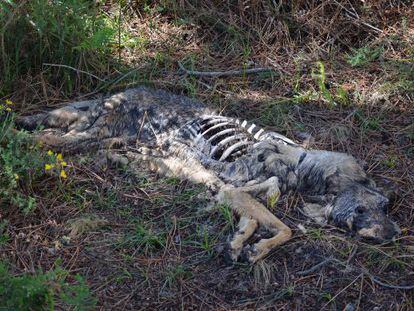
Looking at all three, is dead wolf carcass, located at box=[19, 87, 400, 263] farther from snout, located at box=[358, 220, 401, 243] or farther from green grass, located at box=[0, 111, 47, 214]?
green grass, located at box=[0, 111, 47, 214]

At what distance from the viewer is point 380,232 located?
4.12 meters

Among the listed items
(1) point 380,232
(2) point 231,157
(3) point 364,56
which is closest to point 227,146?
(2) point 231,157

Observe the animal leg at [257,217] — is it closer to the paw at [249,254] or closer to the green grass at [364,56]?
the paw at [249,254]

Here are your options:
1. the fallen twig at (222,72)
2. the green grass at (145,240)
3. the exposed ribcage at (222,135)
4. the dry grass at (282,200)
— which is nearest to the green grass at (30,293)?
the dry grass at (282,200)

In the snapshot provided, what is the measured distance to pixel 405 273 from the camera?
13.0 ft

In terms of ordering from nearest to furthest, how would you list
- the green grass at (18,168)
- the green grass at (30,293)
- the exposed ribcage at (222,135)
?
the green grass at (30,293) → the green grass at (18,168) → the exposed ribcage at (222,135)

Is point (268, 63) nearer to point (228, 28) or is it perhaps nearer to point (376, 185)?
point (228, 28)

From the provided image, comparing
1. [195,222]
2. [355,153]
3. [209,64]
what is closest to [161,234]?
[195,222]

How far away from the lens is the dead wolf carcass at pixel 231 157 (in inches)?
167

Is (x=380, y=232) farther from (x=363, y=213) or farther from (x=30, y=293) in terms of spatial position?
(x=30, y=293)

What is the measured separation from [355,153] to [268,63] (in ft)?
4.77

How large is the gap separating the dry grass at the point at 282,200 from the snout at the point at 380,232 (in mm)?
66

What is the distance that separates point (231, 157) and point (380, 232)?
1304 millimetres

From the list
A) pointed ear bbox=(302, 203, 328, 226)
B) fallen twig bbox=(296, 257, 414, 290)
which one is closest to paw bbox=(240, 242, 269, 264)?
fallen twig bbox=(296, 257, 414, 290)
